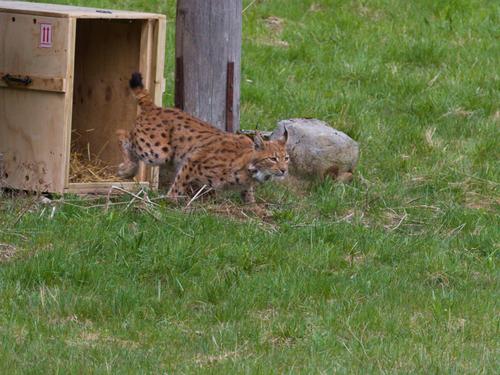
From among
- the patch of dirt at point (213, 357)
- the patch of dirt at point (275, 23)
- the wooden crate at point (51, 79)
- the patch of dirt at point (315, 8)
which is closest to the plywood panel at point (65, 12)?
the wooden crate at point (51, 79)

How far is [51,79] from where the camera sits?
30.8 feet

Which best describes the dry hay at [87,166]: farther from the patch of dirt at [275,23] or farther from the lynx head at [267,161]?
the patch of dirt at [275,23]

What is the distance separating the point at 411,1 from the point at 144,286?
29.1 ft

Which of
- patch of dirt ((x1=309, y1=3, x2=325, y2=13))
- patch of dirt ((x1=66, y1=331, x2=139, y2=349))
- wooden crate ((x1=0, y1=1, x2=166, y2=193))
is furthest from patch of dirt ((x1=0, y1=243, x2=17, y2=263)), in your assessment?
patch of dirt ((x1=309, y1=3, x2=325, y2=13))

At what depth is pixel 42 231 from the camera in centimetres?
828

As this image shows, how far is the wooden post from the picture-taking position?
10023mm

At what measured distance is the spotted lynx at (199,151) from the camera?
961cm

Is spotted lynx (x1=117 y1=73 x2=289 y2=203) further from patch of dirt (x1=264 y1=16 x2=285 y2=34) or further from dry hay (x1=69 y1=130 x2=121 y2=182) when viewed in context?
patch of dirt (x1=264 y1=16 x2=285 y2=34)

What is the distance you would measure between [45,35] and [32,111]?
0.58m

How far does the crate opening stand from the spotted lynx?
0.60m

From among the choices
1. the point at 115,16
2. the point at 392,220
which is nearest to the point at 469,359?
the point at 392,220

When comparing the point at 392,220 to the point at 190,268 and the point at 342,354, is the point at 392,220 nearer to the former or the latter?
the point at 190,268

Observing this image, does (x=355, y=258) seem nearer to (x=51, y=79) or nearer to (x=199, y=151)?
(x=199, y=151)

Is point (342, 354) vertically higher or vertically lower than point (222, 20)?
lower
